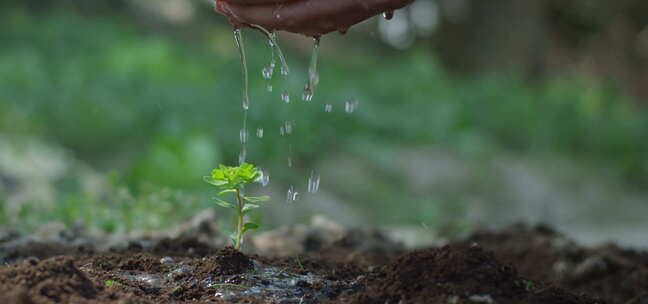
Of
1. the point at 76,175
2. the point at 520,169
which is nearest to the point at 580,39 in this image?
the point at 520,169

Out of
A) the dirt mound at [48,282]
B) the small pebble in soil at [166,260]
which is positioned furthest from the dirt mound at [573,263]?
the dirt mound at [48,282]

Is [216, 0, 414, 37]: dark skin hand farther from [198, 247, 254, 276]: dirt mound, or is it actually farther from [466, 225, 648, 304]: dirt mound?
[466, 225, 648, 304]: dirt mound

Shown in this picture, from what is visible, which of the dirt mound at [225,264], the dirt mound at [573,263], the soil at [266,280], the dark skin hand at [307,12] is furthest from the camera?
the dirt mound at [573,263]

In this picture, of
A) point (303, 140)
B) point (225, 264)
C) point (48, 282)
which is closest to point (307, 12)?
point (225, 264)

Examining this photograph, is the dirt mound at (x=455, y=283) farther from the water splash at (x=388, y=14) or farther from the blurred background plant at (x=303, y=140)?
the blurred background plant at (x=303, y=140)

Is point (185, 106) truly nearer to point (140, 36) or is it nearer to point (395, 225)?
point (395, 225)

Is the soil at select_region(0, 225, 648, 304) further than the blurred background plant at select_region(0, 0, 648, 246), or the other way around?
the blurred background plant at select_region(0, 0, 648, 246)

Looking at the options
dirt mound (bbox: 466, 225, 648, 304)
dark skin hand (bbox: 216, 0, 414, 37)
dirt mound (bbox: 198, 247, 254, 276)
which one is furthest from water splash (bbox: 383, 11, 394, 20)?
dirt mound (bbox: 466, 225, 648, 304)
